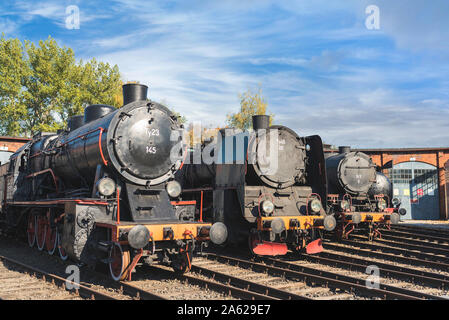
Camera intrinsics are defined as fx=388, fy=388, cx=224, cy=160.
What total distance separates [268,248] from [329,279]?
2.13 m

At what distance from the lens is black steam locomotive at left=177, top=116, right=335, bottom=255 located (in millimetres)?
8617

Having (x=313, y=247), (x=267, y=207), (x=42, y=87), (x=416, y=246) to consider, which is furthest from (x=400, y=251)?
(x=42, y=87)

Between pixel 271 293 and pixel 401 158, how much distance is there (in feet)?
63.1

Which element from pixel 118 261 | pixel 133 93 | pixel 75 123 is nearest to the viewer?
pixel 118 261

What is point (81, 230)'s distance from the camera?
646 centimetres

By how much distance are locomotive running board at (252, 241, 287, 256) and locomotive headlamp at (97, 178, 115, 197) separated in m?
3.49

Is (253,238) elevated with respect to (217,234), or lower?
lower

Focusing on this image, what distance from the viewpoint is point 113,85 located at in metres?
34.3

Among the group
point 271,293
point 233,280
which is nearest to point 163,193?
point 233,280

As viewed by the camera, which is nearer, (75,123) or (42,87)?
(75,123)

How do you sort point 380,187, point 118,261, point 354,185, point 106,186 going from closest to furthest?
point 118,261 < point 106,186 < point 354,185 < point 380,187

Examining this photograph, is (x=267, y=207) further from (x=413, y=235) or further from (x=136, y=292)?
(x=413, y=235)

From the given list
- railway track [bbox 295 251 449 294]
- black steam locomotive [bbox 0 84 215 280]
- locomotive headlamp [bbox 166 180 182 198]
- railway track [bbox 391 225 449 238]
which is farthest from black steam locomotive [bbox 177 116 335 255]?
railway track [bbox 391 225 449 238]
